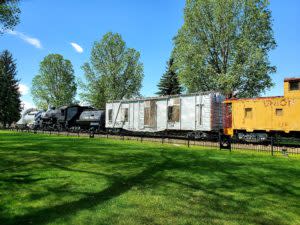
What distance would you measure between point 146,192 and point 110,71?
4399 centimetres

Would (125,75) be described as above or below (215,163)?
above

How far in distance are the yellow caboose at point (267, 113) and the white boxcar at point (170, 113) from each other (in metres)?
1.16

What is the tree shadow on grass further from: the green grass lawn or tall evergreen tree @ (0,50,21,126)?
tall evergreen tree @ (0,50,21,126)

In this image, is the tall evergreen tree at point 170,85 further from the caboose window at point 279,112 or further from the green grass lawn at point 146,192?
the green grass lawn at point 146,192

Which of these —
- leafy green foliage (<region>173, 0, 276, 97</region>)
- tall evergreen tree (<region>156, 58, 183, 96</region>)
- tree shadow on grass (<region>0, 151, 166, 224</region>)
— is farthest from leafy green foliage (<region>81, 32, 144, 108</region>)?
tree shadow on grass (<region>0, 151, 166, 224</region>)

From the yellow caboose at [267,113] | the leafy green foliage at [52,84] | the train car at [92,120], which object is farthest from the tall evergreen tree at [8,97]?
the yellow caboose at [267,113]

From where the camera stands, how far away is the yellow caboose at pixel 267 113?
19.9 metres

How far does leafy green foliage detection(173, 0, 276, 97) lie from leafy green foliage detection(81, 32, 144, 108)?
1751cm

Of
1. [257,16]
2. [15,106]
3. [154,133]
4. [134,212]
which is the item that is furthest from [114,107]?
[15,106]

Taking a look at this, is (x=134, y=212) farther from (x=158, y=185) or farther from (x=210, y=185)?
(x=210, y=185)

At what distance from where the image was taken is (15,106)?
61.6m

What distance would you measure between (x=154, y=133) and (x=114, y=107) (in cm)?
680

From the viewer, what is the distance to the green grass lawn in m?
6.06

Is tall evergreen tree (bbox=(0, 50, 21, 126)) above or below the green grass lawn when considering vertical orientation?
above
